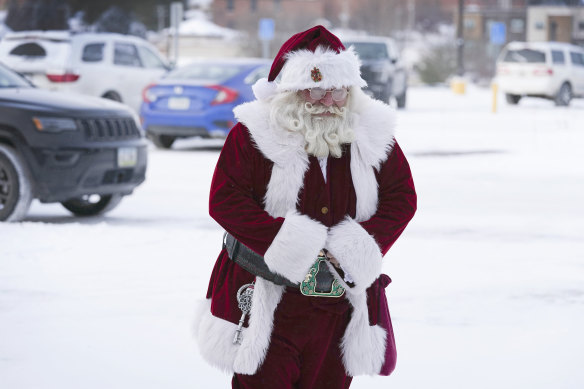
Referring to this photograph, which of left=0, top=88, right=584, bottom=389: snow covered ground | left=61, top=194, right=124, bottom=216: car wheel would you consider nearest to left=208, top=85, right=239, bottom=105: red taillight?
left=0, top=88, right=584, bottom=389: snow covered ground

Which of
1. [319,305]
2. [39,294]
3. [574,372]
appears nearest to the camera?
[319,305]

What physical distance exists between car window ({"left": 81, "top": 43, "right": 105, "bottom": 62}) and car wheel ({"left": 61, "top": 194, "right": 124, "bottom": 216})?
856 cm

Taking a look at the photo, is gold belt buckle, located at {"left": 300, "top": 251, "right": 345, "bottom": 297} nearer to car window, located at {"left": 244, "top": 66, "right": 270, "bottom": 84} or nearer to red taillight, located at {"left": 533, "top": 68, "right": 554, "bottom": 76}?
car window, located at {"left": 244, "top": 66, "right": 270, "bottom": 84}

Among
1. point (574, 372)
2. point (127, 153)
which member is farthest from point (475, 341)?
point (127, 153)

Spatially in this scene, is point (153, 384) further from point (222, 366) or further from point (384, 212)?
point (384, 212)

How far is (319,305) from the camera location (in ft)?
10.9

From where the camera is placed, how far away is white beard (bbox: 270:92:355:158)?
330 cm

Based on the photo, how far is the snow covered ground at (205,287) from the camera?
505 centimetres

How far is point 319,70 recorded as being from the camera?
3.32 meters

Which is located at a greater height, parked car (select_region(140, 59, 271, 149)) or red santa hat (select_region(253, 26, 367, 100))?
red santa hat (select_region(253, 26, 367, 100))

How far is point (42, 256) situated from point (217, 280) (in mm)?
4444

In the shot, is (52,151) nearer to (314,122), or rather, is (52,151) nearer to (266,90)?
(266,90)

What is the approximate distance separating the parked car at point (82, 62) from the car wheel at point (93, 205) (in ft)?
25.5

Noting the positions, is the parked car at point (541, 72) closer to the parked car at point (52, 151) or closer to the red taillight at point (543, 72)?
the red taillight at point (543, 72)
